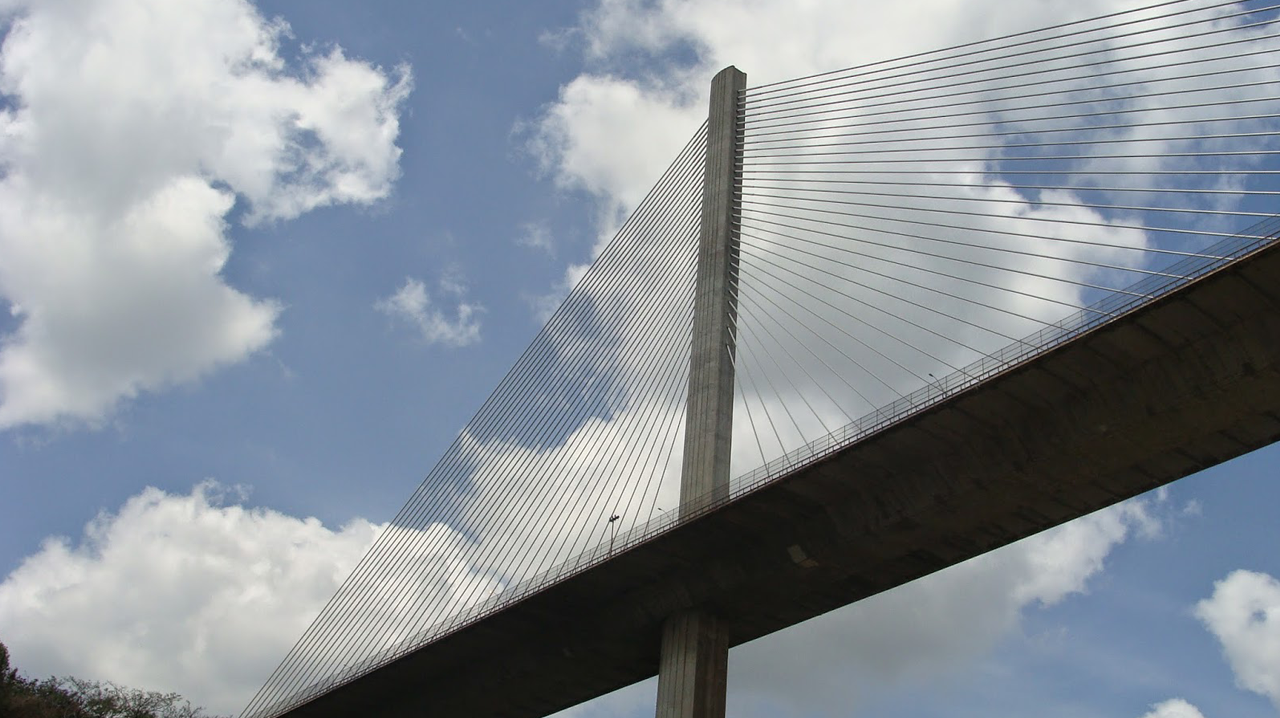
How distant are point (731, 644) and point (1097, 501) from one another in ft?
44.0

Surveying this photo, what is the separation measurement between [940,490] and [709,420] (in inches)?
342

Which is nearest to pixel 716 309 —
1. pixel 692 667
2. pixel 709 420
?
pixel 709 420

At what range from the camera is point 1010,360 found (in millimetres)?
28344

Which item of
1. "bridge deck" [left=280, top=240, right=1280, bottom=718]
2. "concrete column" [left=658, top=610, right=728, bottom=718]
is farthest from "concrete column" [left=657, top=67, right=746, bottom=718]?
"bridge deck" [left=280, top=240, right=1280, bottom=718]

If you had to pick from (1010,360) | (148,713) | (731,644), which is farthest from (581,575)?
(148,713)

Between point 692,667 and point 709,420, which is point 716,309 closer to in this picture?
point 709,420

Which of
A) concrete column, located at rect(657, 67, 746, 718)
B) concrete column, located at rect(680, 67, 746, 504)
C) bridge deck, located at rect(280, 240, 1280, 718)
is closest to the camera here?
bridge deck, located at rect(280, 240, 1280, 718)

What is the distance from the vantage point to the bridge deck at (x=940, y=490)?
1035 inches

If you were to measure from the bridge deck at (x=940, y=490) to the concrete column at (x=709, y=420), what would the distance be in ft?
4.15

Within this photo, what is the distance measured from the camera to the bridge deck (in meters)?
26.3

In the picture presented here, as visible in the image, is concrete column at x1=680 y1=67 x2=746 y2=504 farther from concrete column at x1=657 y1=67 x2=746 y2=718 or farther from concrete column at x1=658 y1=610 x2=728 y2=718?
concrete column at x1=658 y1=610 x2=728 y2=718

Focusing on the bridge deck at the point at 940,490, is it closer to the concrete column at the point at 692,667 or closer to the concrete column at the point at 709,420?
the concrete column at the point at 692,667

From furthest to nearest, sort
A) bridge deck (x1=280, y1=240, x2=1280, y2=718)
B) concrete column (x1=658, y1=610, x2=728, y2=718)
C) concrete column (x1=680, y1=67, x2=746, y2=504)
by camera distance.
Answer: concrete column (x1=680, y1=67, x2=746, y2=504), concrete column (x1=658, y1=610, x2=728, y2=718), bridge deck (x1=280, y1=240, x2=1280, y2=718)

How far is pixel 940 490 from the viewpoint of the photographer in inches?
1220
